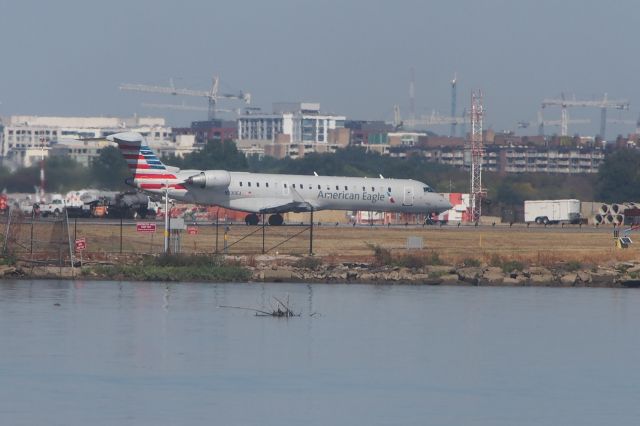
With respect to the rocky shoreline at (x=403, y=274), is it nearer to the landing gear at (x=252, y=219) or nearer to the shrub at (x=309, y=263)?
the shrub at (x=309, y=263)

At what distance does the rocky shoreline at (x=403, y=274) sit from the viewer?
213 ft

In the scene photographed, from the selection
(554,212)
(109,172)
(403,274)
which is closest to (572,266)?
(403,274)

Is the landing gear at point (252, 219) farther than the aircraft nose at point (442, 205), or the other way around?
the aircraft nose at point (442, 205)

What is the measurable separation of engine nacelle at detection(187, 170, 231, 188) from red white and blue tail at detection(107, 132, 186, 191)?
1191mm

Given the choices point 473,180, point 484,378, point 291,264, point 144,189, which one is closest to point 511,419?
point 484,378

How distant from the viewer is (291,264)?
2709 inches

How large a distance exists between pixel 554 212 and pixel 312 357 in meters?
94.2

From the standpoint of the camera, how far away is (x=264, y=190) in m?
102

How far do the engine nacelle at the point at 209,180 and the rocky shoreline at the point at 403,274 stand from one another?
29091 millimetres

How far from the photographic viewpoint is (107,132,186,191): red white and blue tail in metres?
99.4

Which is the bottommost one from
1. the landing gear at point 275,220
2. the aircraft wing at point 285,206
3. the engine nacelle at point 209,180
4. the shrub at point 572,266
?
the shrub at point 572,266

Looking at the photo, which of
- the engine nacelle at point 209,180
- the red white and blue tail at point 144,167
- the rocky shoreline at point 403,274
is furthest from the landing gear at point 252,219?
the rocky shoreline at point 403,274

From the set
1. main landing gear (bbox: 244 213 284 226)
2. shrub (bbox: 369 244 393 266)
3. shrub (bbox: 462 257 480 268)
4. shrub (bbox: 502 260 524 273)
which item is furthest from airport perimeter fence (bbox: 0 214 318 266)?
shrub (bbox: 502 260 524 273)

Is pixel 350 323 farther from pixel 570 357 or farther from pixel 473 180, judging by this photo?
pixel 473 180
